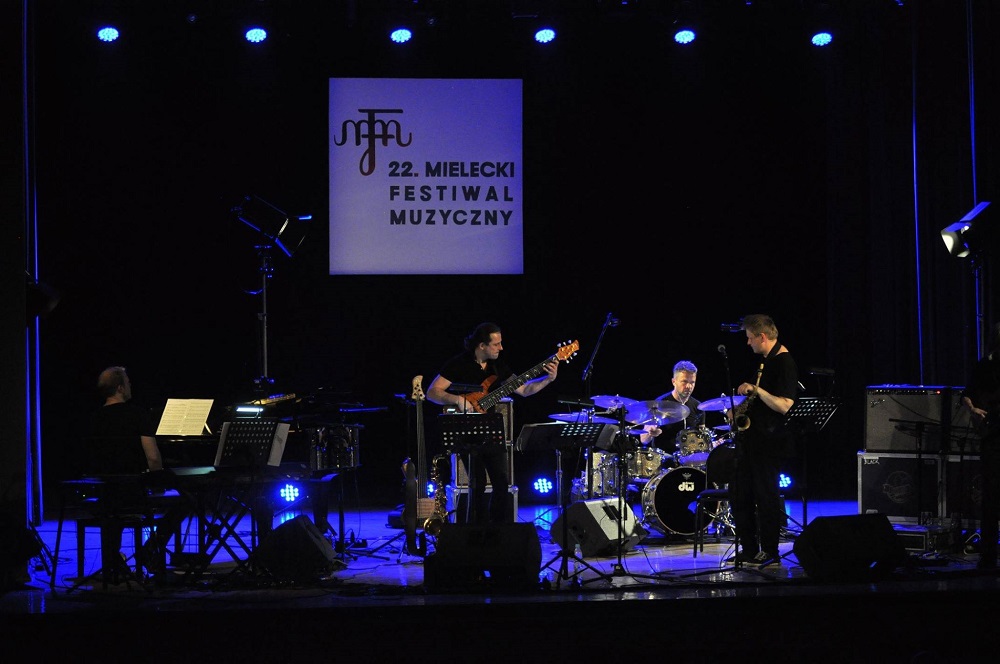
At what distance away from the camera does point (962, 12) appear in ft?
33.5

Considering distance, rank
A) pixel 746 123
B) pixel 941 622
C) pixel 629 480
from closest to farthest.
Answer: pixel 941 622
pixel 629 480
pixel 746 123

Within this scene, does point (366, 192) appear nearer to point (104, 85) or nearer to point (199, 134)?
point (199, 134)

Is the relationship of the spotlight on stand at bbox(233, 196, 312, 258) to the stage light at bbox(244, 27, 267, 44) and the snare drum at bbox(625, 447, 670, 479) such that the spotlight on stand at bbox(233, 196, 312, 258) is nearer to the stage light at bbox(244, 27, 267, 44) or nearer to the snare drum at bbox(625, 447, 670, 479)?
the stage light at bbox(244, 27, 267, 44)

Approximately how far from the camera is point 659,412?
8.98 m

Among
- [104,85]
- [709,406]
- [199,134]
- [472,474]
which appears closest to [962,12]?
[709,406]

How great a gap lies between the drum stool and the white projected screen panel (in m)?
3.72

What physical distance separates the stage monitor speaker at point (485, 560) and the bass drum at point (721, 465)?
1869 millimetres

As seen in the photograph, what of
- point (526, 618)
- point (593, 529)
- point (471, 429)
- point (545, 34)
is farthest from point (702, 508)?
point (545, 34)

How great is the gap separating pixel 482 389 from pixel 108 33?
5.31 metres

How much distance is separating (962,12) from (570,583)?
6.96m

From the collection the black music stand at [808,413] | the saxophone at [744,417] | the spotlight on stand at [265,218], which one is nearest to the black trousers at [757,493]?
the saxophone at [744,417]

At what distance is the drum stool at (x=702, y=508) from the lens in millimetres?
8086

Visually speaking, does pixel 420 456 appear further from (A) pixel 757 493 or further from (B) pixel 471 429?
(A) pixel 757 493

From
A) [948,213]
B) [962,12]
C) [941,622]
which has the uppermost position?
[962,12]
